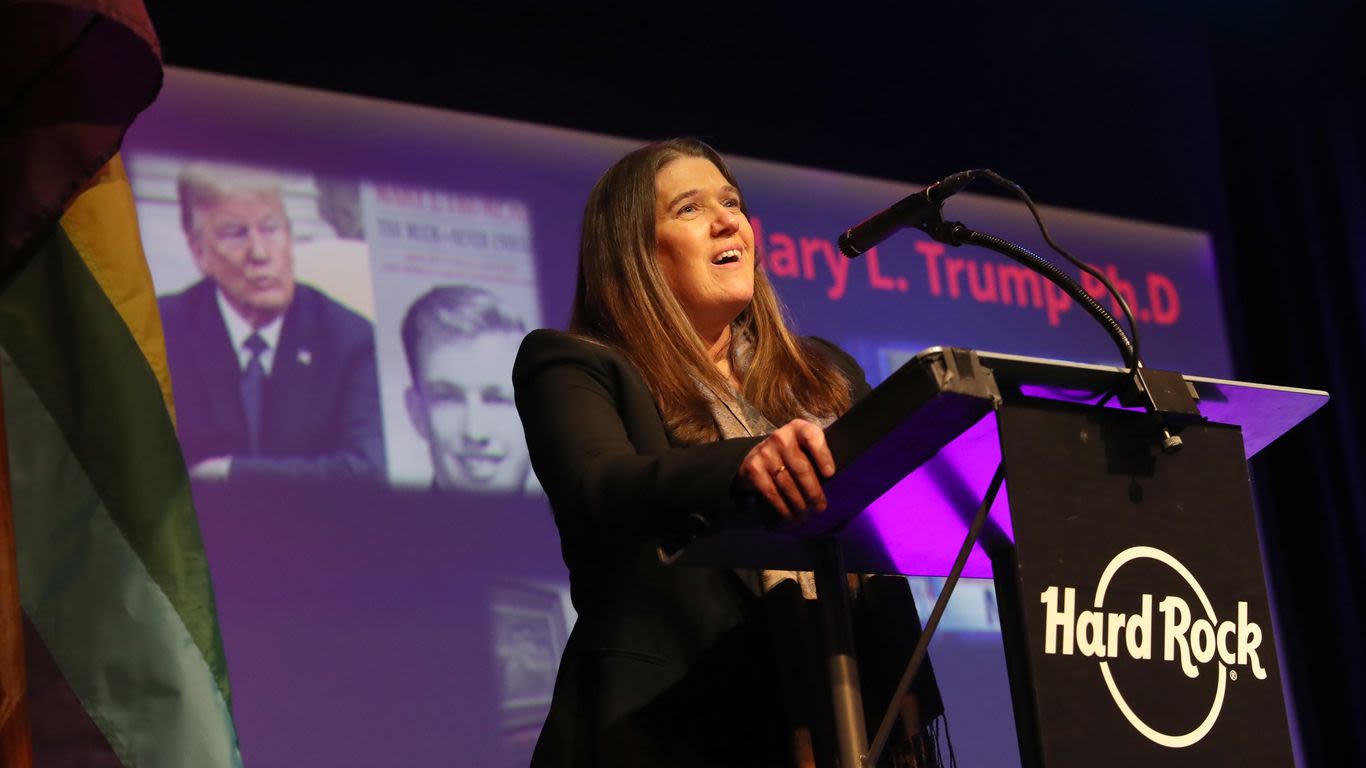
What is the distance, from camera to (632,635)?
158cm

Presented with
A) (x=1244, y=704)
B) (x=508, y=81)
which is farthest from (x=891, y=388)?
(x=508, y=81)

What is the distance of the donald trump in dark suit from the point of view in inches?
124

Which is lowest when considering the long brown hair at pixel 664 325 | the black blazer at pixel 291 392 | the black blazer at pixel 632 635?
the black blazer at pixel 632 635

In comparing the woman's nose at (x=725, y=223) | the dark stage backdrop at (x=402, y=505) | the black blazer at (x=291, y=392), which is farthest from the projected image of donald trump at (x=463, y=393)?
the woman's nose at (x=725, y=223)

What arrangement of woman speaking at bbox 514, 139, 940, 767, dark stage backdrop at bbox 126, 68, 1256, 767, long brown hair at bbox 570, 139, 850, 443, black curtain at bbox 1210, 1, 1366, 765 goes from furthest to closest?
black curtain at bbox 1210, 1, 1366, 765 → dark stage backdrop at bbox 126, 68, 1256, 767 → long brown hair at bbox 570, 139, 850, 443 → woman speaking at bbox 514, 139, 940, 767

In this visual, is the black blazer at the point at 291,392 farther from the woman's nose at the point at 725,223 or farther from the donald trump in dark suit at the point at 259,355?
the woman's nose at the point at 725,223

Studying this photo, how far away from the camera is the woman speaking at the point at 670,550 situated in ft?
4.29

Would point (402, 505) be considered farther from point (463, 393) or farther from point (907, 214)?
point (907, 214)

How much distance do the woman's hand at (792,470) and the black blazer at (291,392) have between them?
7.07 ft

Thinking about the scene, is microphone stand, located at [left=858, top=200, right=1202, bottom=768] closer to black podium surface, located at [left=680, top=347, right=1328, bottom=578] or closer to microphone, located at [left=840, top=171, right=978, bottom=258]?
black podium surface, located at [left=680, top=347, right=1328, bottom=578]

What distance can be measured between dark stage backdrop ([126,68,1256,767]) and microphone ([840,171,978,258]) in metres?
1.31

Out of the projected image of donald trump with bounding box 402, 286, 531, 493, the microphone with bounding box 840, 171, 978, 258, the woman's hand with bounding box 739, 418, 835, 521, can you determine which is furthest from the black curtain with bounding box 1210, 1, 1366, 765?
the woman's hand with bounding box 739, 418, 835, 521

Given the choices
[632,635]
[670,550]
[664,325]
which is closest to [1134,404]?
[670,550]

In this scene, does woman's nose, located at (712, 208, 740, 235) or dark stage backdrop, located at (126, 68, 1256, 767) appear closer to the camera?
woman's nose, located at (712, 208, 740, 235)
